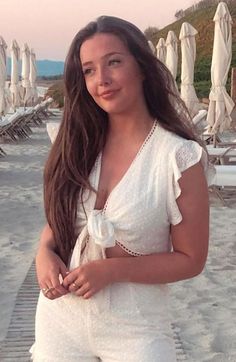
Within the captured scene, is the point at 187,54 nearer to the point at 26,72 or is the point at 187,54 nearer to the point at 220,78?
the point at 220,78

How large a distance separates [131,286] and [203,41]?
135 ft

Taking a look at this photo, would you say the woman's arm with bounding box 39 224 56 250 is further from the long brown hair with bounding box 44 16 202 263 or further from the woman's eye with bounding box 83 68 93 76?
the woman's eye with bounding box 83 68 93 76

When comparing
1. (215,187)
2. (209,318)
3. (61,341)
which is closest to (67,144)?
(61,341)

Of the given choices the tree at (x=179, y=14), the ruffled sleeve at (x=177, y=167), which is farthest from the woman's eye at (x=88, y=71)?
the tree at (x=179, y=14)

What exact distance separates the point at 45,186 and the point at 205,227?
40 cm

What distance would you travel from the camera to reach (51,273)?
146 centimetres

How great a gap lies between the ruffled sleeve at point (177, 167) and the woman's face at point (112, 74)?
16 centimetres

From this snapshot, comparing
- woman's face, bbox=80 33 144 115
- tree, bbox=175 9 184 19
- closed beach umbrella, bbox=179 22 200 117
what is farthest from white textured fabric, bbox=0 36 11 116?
tree, bbox=175 9 184 19

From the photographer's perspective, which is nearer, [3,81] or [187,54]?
[187,54]

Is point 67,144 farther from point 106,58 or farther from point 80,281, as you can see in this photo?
point 80,281

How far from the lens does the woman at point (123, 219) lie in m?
1.41

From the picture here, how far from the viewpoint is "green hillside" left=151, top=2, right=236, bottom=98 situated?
29.2 meters

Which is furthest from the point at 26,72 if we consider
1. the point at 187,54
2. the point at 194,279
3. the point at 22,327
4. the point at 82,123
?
the point at 82,123

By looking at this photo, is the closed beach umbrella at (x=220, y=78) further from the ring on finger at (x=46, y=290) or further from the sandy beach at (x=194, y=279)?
the ring on finger at (x=46, y=290)
